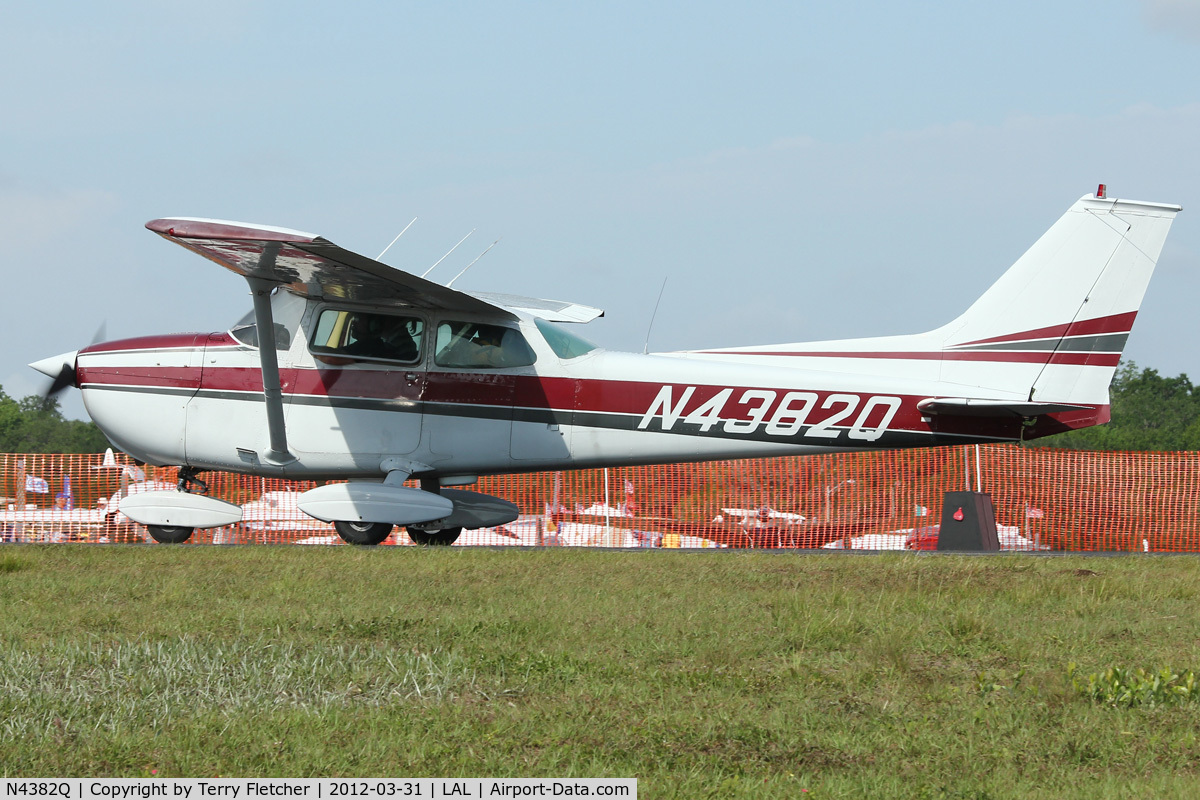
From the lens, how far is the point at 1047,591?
7.05m

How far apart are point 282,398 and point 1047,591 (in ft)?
23.5

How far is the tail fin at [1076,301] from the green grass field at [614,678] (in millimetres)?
3108

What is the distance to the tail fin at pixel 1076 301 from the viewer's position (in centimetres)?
1029

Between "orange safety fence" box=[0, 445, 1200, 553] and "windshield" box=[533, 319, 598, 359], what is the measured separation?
5.74 meters

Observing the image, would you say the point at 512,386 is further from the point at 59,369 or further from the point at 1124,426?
the point at 1124,426

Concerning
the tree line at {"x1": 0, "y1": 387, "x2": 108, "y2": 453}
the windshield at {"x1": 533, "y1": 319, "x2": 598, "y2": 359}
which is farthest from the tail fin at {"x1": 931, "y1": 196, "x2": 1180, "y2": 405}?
the tree line at {"x1": 0, "y1": 387, "x2": 108, "y2": 453}

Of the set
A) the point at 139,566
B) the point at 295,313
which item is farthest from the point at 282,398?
the point at 139,566

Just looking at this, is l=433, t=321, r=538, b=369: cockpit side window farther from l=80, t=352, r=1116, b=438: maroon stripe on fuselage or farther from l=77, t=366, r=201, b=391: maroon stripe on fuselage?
l=77, t=366, r=201, b=391: maroon stripe on fuselage


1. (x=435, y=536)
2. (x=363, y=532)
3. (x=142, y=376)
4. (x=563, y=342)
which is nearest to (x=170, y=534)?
(x=142, y=376)

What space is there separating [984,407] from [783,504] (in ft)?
24.3

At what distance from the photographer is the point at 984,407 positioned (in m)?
10.3

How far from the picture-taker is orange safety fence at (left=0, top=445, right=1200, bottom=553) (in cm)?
1608

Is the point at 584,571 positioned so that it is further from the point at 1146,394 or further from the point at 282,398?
the point at 1146,394

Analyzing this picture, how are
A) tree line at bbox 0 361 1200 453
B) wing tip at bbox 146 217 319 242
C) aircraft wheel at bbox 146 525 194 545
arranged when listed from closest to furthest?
wing tip at bbox 146 217 319 242 → aircraft wheel at bbox 146 525 194 545 → tree line at bbox 0 361 1200 453
